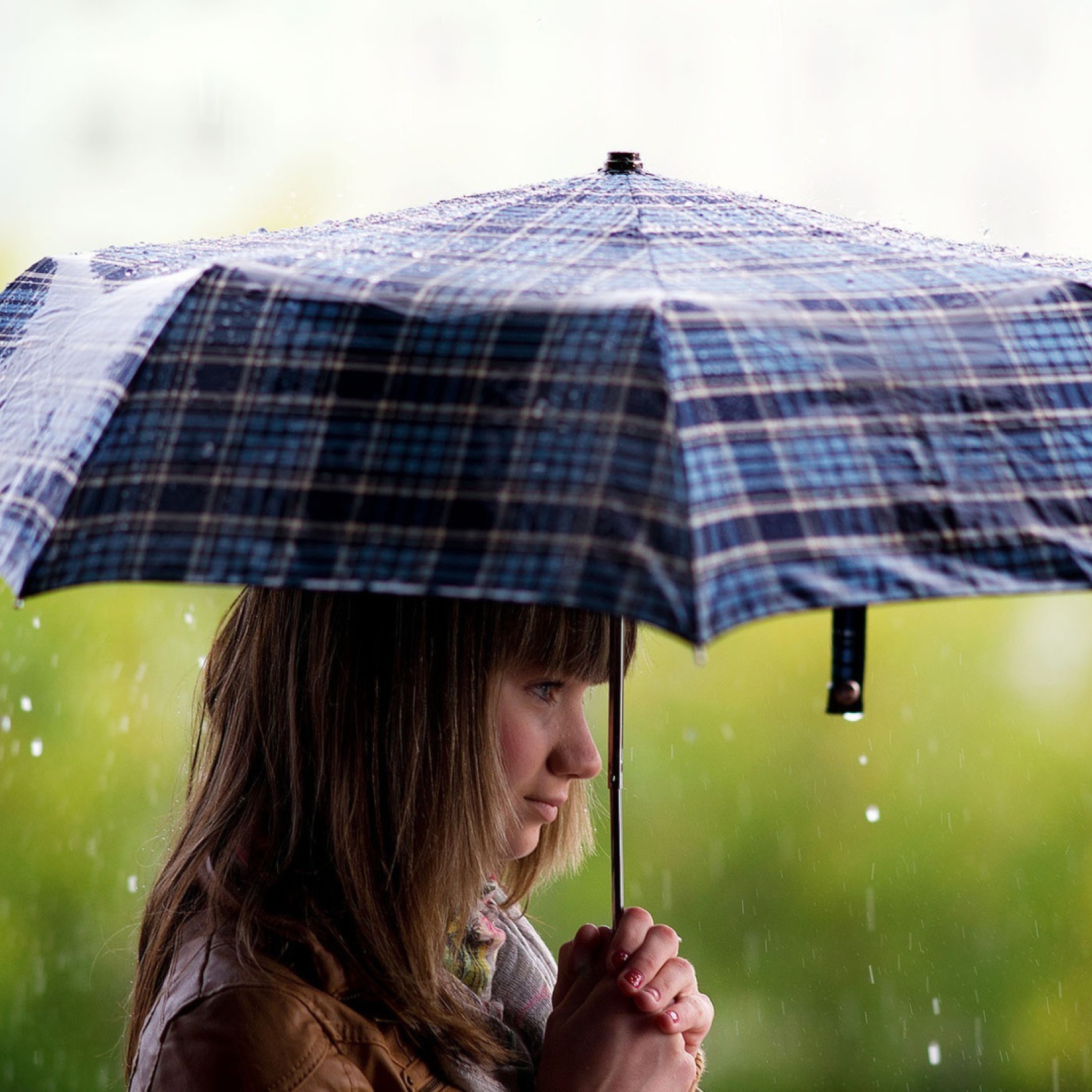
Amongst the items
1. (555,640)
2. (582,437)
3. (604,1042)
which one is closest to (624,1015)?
(604,1042)

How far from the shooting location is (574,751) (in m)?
1.15

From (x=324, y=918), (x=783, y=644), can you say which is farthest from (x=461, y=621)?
(x=783, y=644)

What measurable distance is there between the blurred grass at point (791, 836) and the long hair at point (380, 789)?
1890 millimetres

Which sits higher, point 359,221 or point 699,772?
point 359,221

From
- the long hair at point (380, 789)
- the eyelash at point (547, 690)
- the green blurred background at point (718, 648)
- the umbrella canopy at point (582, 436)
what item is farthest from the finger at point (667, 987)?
the green blurred background at point (718, 648)

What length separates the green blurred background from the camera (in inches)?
117

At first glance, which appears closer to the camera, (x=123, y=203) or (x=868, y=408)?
(x=868, y=408)

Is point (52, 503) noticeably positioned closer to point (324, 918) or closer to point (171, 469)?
point (171, 469)

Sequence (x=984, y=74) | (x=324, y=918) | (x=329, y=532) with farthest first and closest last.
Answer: (x=984, y=74)
(x=324, y=918)
(x=329, y=532)

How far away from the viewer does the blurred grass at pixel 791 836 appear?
2.96m

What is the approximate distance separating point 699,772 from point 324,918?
217cm

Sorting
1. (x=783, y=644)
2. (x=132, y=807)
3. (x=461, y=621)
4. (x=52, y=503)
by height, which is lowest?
(x=132, y=807)

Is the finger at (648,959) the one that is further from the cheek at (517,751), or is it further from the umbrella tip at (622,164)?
the umbrella tip at (622,164)

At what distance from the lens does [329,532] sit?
0.72 meters
